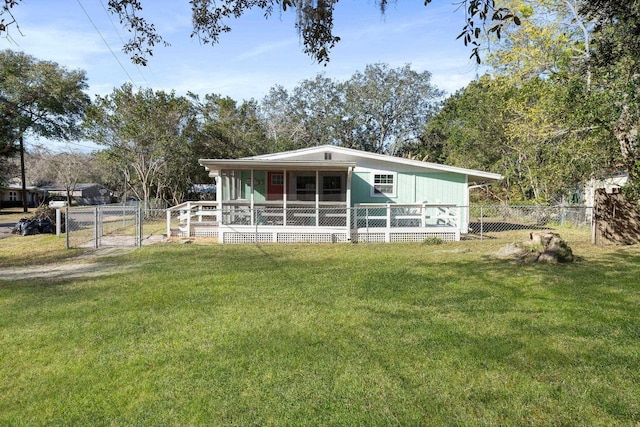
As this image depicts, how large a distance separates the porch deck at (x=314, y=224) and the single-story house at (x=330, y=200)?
32mm

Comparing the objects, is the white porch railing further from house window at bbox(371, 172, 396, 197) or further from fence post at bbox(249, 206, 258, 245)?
fence post at bbox(249, 206, 258, 245)

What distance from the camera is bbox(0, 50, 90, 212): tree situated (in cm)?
2650

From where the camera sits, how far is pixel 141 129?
24.3m

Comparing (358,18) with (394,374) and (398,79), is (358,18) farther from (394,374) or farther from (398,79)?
(398,79)

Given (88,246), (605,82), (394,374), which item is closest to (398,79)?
(605,82)

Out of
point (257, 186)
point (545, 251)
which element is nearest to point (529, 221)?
point (545, 251)

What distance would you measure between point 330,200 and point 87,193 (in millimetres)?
53564

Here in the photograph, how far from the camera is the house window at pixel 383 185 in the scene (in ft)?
52.1

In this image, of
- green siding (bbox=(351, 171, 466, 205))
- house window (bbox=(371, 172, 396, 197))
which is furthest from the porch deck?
house window (bbox=(371, 172, 396, 197))

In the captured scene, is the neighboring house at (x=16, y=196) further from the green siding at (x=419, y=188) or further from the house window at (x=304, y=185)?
the green siding at (x=419, y=188)

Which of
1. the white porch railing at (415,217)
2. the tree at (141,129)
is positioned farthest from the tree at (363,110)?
the white porch railing at (415,217)

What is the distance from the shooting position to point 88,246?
39.4 ft

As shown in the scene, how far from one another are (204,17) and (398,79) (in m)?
40.0

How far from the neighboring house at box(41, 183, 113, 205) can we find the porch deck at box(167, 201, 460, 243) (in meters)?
47.2
